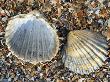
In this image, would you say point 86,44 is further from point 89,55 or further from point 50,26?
point 50,26

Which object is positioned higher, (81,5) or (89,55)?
(81,5)

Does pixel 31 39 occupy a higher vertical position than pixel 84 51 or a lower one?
higher

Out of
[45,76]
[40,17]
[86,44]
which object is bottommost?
[45,76]

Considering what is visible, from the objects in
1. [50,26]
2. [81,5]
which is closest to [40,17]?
[50,26]
